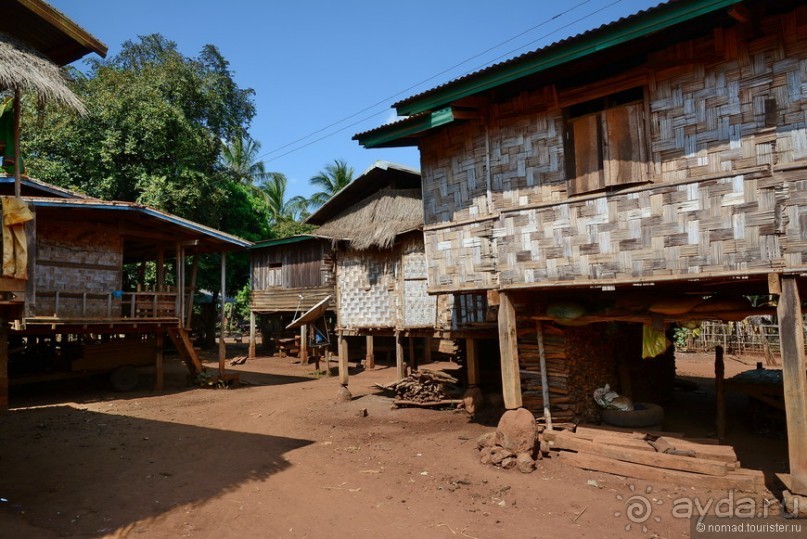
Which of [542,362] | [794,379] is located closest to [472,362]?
[542,362]

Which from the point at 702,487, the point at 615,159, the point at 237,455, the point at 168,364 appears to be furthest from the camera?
the point at 168,364

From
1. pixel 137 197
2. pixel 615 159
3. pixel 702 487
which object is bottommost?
pixel 702 487

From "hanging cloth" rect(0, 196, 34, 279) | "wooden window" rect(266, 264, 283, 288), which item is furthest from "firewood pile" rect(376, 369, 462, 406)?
"wooden window" rect(266, 264, 283, 288)

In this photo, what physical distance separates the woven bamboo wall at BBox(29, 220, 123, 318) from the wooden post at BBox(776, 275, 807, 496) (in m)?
15.7

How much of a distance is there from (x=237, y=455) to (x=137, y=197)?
17.0 meters

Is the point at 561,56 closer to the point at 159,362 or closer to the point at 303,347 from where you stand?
the point at 159,362

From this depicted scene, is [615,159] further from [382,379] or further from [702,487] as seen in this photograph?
[382,379]

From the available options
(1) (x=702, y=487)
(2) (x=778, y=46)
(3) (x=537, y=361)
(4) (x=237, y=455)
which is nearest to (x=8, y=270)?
(4) (x=237, y=455)

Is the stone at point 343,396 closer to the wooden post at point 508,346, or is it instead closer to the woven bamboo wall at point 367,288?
the woven bamboo wall at point 367,288

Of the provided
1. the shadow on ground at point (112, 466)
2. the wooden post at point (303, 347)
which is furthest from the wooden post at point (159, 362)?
the wooden post at point (303, 347)

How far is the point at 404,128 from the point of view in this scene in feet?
31.7

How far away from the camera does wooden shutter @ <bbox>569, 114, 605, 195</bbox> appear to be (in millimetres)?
7953

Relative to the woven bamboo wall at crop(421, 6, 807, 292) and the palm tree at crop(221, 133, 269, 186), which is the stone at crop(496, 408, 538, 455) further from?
the palm tree at crop(221, 133, 269, 186)

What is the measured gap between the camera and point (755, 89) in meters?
6.61
